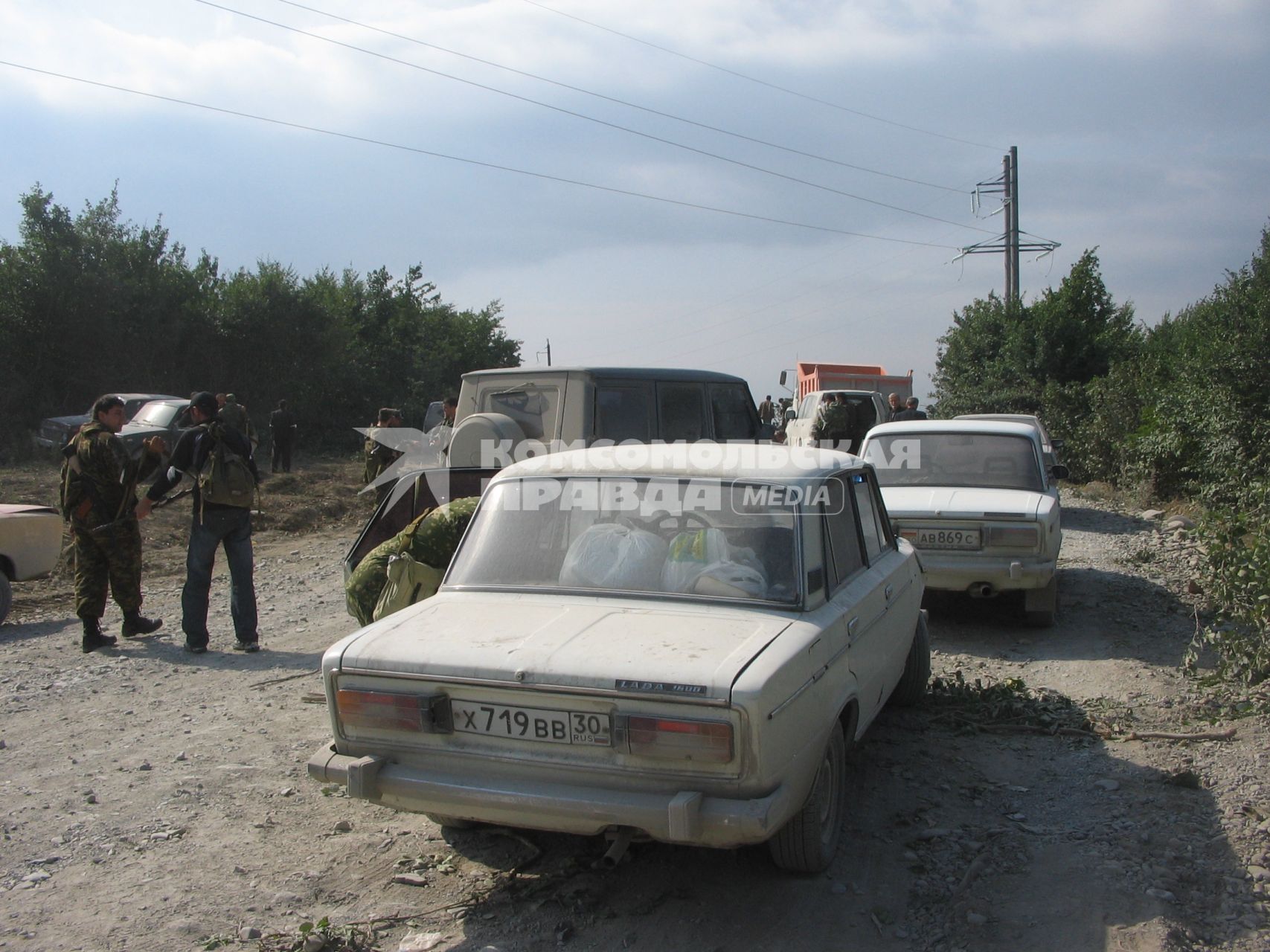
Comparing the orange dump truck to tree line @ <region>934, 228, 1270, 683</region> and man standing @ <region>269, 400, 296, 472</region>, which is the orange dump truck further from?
man standing @ <region>269, 400, 296, 472</region>

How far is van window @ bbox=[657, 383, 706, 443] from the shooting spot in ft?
28.8

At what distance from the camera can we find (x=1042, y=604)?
7.53 m

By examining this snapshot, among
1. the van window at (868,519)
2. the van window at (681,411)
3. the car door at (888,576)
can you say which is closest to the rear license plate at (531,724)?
the car door at (888,576)

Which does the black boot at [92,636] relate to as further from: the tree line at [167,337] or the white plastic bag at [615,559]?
the tree line at [167,337]

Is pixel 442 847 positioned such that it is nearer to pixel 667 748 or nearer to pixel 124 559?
pixel 667 748

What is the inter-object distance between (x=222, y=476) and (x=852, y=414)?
10.4 m

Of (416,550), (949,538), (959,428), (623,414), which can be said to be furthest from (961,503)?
(416,550)

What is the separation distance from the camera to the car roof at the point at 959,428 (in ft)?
28.3

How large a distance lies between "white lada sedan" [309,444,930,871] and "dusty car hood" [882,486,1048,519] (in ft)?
10.4

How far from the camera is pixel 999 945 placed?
317 cm

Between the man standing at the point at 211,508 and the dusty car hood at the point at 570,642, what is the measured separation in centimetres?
375

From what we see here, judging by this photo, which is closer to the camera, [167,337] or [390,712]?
[390,712]

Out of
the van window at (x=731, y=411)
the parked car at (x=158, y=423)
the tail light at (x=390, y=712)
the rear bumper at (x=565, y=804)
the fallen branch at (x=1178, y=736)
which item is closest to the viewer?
the rear bumper at (x=565, y=804)

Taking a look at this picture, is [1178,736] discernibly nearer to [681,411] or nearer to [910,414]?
[681,411]
